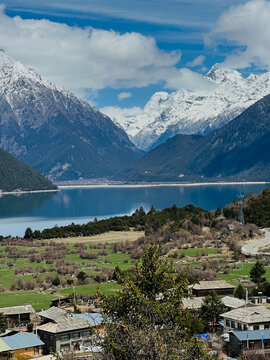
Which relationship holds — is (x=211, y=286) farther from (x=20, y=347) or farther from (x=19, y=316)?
(x=20, y=347)

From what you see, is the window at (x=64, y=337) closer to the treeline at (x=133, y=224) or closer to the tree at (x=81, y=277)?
the tree at (x=81, y=277)

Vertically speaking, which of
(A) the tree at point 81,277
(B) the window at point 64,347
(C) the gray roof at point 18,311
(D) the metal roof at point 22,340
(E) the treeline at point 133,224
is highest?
(E) the treeline at point 133,224

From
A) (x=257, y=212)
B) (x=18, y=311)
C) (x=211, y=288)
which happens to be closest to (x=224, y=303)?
(x=211, y=288)

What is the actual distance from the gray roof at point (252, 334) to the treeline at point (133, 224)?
5997cm

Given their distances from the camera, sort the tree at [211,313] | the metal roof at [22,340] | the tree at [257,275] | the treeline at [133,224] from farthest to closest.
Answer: the treeline at [133,224]
the tree at [257,275]
the tree at [211,313]
the metal roof at [22,340]

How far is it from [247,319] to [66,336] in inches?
404

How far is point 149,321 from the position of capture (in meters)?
20.2

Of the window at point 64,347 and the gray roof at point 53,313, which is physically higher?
the gray roof at point 53,313

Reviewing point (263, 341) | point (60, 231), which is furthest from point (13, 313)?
point (60, 231)

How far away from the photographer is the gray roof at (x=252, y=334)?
110 feet

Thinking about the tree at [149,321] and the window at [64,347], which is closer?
the tree at [149,321]

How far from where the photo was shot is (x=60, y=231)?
101000 mm

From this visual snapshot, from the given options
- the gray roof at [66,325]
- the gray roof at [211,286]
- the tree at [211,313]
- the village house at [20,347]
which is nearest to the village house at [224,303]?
the tree at [211,313]

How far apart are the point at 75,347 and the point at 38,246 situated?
53.7 meters
